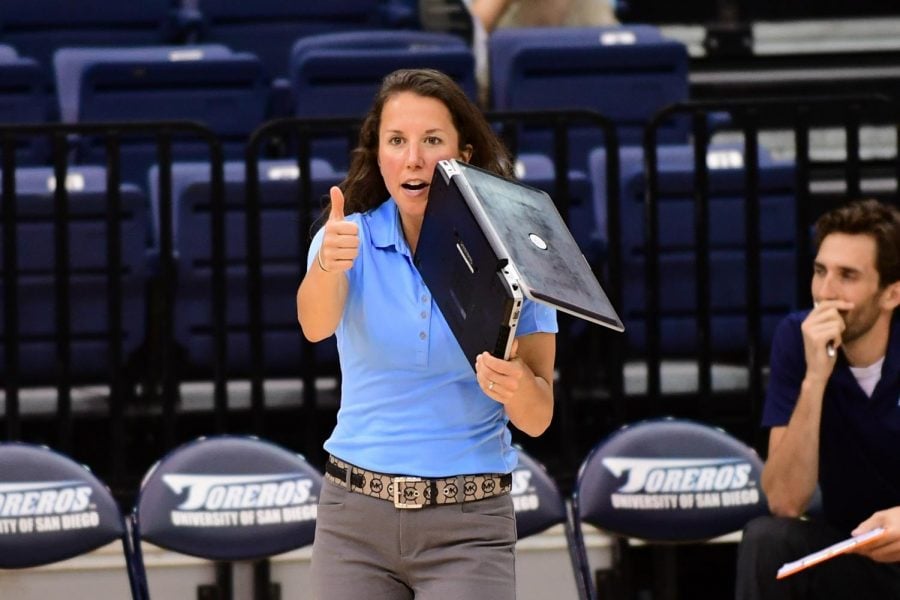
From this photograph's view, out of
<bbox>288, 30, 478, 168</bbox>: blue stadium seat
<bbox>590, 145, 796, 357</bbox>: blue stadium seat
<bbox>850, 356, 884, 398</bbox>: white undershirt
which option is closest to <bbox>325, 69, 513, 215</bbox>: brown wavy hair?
<bbox>850, 356, 884, 398</bbox>: white undershirt

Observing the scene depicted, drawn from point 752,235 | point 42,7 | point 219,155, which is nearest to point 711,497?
point 752,235

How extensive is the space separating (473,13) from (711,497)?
3.21m

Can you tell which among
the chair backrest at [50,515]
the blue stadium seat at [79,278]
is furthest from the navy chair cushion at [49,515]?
the blue stadium seat at [79,278]

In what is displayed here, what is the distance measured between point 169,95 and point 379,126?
3.22 m

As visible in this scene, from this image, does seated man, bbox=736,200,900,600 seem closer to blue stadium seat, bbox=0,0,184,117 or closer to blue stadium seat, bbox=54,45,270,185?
blue stadium seat, bbox=54,45,270,185

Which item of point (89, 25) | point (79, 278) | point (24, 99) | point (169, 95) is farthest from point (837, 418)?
point (89, 25)

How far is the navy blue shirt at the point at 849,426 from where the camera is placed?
4469 millimetres

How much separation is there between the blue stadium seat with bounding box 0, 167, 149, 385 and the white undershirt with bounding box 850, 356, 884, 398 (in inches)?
90.0

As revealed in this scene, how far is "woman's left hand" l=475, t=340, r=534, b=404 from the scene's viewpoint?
273cm

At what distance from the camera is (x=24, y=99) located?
6176 mm

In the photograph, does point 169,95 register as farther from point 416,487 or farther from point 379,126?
point 416,487

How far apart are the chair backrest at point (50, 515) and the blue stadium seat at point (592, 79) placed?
2.53 meters

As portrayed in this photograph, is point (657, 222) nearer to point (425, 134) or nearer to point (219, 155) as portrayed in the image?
point (219, 155)

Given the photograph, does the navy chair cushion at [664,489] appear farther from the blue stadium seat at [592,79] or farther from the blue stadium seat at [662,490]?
the blue stadium seat at [592,79]
